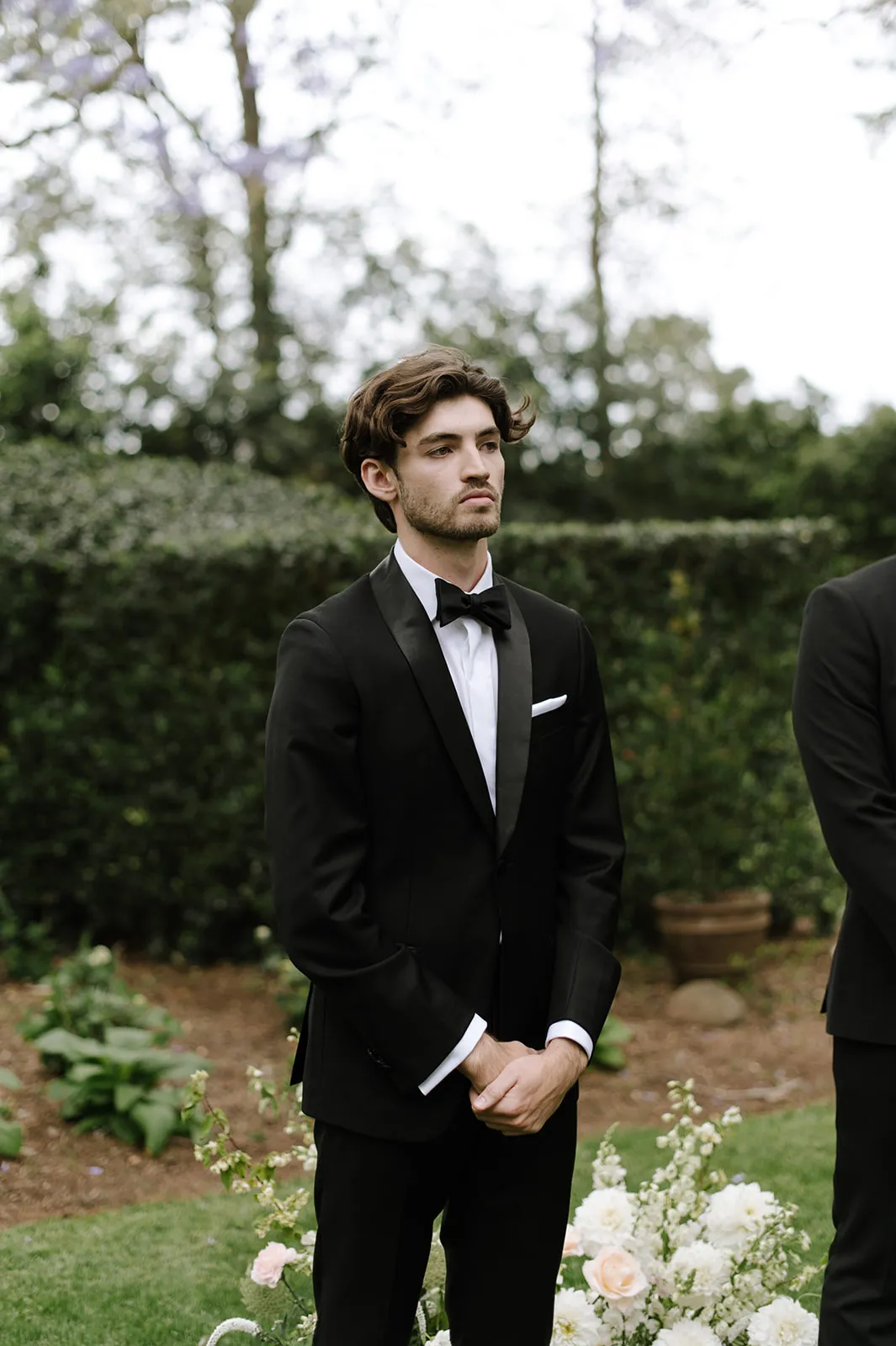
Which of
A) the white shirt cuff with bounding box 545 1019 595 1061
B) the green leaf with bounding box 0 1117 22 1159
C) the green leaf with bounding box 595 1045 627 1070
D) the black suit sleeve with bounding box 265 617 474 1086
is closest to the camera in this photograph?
the black suit sleeve with bounding box 265 617 474 1086

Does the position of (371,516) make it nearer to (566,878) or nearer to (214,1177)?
(214,1177)

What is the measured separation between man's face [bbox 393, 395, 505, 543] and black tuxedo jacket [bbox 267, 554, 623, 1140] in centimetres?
16

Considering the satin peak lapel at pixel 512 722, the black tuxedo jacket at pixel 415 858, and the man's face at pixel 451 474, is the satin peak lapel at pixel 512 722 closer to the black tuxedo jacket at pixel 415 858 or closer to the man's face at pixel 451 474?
the black tuxedo jacket at pixel 415 858

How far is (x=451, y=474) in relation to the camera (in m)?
2.34

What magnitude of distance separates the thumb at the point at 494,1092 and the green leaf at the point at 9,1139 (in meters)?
2.77

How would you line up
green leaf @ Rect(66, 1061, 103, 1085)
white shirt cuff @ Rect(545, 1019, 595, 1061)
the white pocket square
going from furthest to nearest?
green leaf @ Rect(66, 1061, 103, 1085) → the white pocket square → white shirt cuff @ Rect(545, 1019, 595, 1061)

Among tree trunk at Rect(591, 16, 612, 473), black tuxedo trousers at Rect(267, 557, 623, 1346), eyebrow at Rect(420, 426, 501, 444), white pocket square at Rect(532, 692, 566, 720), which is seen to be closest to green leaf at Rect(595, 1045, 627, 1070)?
black tuxedo trousers at Rect(267, 557, 623, 1346)

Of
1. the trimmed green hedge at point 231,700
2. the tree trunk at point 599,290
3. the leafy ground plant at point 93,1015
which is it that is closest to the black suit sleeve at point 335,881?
the leafy ground plant at point 93,1015

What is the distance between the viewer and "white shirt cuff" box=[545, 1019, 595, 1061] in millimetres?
2312

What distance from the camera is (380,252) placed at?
16.1 metres

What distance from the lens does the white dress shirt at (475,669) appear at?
2357 mm

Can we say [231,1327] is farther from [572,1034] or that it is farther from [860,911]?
[860,911]

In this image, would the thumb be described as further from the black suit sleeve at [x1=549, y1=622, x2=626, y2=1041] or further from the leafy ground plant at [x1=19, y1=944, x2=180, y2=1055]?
the leafy ground plant at [x1=19, y1=944, x2=180, y2=1055]

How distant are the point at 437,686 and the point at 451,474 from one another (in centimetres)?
38
